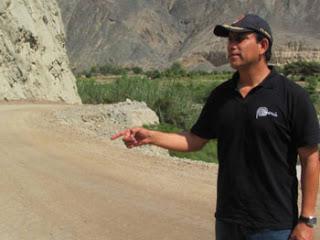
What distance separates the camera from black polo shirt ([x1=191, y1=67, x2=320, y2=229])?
131 inches

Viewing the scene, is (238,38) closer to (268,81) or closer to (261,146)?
(268,81)

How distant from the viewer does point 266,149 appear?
340cm

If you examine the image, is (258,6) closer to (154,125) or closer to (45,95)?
(45,95)

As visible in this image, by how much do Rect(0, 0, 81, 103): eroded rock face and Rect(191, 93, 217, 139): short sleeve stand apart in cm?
2628

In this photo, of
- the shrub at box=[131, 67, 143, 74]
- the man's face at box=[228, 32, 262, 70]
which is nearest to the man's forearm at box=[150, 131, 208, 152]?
the man's face at box=[228, 32, 262, 70]

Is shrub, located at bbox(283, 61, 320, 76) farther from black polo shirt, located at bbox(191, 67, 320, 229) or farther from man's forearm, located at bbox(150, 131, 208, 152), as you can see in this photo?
black polo shirt, located at bbox(191, 67, 320, 229)

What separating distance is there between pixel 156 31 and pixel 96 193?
131579 mm

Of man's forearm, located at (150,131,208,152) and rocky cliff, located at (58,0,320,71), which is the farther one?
rocky cliff, located at (58,0,320,71)

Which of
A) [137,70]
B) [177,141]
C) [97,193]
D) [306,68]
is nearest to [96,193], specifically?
[97,193]

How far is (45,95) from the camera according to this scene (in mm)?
32438

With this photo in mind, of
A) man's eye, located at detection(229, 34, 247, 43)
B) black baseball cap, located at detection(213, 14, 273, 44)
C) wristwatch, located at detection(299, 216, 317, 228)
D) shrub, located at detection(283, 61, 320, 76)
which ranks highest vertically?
black baseball cap, located at detection(213, 14, 273, 44)

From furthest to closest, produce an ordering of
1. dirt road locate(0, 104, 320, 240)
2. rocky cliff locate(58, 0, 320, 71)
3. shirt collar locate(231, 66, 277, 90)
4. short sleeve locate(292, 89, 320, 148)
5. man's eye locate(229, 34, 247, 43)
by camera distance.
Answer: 1. rocky cliff locate(58, 0, 320, 71)
2. dirt road locate(0, 104, 320, 240)
3. man's eye locate(229, 34, 247, 43)
4. shirt collar locate(231, 66, 277, 90)
5. short sleeve locate(292, 89, 320, 148)

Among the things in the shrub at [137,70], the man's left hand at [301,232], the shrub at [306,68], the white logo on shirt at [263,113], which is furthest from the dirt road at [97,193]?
the shrub at [306,68]

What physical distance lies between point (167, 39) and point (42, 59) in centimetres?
11030
